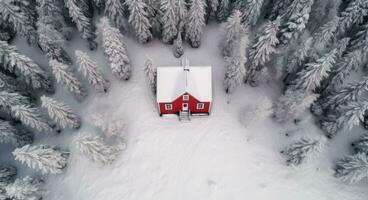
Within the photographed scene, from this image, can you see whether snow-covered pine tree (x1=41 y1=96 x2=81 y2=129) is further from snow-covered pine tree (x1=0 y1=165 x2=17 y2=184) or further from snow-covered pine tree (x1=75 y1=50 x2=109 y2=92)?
snow-covered pine tree (x1=0 y1=165 x2=17 y2=184)

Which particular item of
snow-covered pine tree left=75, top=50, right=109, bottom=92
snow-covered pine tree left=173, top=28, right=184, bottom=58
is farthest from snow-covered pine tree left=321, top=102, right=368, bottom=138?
snow-covered pine tree left=75, top=50, right=109, bottom=92

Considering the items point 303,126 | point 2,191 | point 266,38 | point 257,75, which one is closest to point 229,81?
point 257,75

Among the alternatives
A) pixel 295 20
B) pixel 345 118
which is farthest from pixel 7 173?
pixel 345 118

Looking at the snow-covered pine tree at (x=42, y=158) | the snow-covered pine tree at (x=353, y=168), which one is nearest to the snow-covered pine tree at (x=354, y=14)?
the snow-covered pine tree at (x=353, y=168)

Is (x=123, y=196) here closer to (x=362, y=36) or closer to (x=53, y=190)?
(x=53, y=190)

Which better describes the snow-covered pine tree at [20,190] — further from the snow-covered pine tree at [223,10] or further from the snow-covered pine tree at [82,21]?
the snow-covered pine tree at [223,10]

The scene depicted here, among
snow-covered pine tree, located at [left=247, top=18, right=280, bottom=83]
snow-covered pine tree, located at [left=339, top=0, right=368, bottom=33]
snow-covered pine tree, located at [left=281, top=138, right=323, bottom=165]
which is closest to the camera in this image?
snow-covered pine tree, located at [left=281, top=138, right=323, bottom=165]
